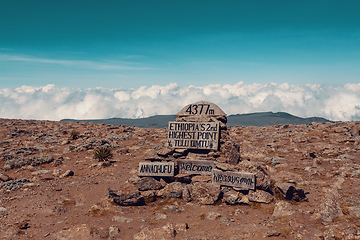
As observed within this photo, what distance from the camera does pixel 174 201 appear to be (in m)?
14.6

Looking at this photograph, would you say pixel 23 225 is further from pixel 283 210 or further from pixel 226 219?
pixel 283 210

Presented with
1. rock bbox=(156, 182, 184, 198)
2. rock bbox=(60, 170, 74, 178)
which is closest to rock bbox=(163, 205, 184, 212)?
rock bbox=(156, 182, 184, 198)

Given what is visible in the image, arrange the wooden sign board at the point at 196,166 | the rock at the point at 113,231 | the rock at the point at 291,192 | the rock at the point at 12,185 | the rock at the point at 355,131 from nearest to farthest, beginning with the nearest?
1. the rock at the point at 113,231
2. the rock at the point at 291,192
3. the wooden sign board at the point at 196,166
4. the rock at the point at 12,185
5. the rock at the point at 355,131

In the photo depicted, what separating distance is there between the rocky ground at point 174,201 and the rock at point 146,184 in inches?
4.3

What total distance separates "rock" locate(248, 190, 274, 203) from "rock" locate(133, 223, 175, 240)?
5005 millimetres

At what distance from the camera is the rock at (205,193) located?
1404cm

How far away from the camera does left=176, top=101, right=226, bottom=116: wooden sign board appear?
55.5 feet

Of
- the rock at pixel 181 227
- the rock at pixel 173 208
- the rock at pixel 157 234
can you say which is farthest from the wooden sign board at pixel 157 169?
the rock at pixel 157 234

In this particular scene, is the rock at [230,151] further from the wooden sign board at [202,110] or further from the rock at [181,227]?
the rock at [181,227]

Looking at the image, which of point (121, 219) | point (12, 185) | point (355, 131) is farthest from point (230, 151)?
point (355, 131)

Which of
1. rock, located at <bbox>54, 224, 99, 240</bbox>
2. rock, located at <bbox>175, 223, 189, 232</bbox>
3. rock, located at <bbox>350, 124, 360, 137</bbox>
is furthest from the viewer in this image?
rock, located at <bbox>350, 124, 360, 137</bbox>

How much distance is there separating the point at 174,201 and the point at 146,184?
203 centimetres

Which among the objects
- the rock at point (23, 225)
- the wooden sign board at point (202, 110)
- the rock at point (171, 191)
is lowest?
the rock at point (23, 225)

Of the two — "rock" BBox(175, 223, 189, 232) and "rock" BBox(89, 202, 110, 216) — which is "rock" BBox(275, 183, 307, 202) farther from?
"rock" BBox(89, 202, 110, 216)
